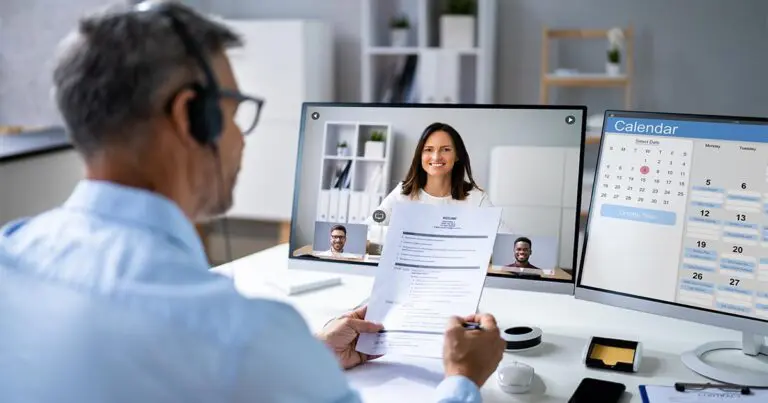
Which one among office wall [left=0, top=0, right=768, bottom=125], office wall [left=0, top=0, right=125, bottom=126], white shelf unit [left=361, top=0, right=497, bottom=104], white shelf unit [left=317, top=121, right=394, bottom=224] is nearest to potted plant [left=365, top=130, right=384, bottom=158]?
white shelf unit [left=317, top=121, right=394, bottom=224]

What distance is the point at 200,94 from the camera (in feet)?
3.12

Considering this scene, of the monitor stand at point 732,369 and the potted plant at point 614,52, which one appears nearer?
the monitor stand at point 732,369

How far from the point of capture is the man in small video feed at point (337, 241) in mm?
1755

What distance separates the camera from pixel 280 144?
4.12m

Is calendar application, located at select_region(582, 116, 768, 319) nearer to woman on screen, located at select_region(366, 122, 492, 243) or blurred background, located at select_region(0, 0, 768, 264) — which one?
woman on screen, located at select_region(366, 122, 492, 243)

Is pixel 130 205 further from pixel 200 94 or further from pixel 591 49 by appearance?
pixel 591 49

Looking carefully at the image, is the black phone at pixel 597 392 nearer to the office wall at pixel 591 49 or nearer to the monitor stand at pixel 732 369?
the monitor stand at pixel 732 369

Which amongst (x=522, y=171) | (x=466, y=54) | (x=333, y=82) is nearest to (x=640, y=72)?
(x=466, y=54)

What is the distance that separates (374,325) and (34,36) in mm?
3563

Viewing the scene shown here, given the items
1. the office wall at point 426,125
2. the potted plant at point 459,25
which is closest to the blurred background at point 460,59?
the potted plant at point 459,25

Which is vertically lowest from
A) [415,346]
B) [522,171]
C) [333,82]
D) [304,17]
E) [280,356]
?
[415,346]

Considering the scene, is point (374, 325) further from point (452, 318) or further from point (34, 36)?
point (34, 36)

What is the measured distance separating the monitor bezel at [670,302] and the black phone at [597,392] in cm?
19

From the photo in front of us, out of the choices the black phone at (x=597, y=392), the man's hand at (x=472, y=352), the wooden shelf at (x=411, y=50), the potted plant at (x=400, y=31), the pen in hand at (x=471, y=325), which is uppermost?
the potted plant at (x=400, y=31)
